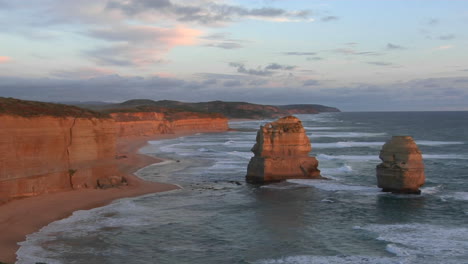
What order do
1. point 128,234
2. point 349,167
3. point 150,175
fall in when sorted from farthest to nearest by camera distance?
point 349,167
point 150,175
point 128,234

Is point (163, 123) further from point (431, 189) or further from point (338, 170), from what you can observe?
point (431, 189)

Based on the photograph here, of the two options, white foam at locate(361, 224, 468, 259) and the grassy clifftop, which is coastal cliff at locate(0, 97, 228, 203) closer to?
the grassy clifftop

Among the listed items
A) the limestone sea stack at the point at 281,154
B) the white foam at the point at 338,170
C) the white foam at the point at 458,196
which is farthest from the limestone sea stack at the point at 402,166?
the white foam at the point at 338,170

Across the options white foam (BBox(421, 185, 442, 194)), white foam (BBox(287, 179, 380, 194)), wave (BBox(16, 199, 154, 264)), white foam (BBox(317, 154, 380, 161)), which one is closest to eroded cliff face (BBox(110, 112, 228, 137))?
white foam (BBox(317, 154, 380, 161))

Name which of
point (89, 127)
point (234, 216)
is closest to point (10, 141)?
point (89, 127)

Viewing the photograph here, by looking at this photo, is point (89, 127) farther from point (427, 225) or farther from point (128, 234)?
point (427, 225)

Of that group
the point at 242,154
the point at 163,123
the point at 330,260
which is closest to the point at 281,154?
the point at 330,260
